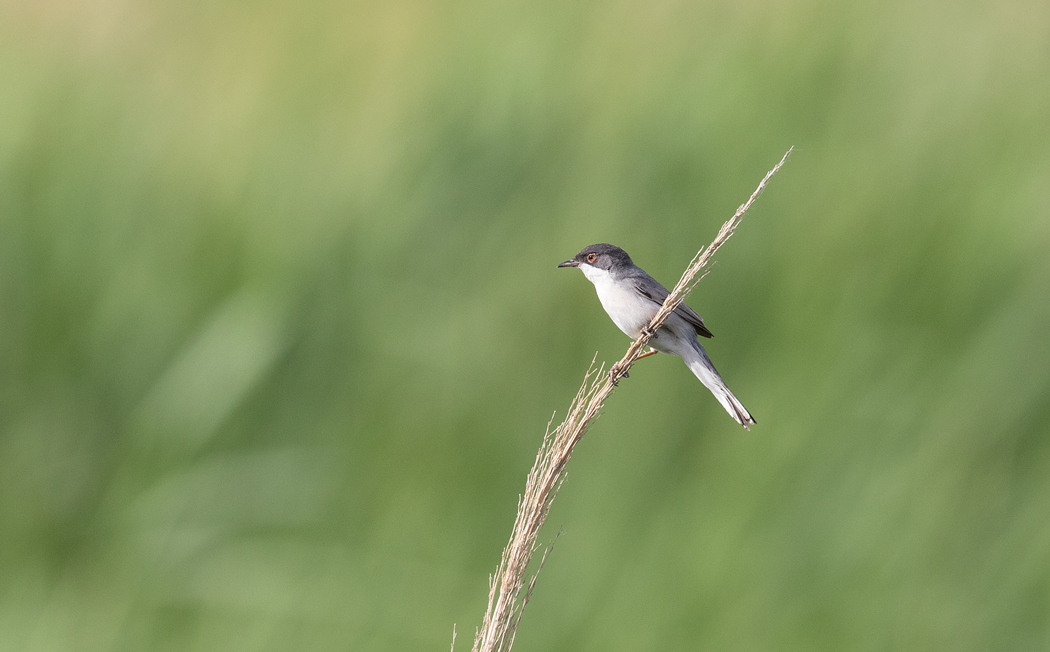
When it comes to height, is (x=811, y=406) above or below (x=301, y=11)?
below

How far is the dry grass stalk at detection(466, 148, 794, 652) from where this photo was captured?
158 centimetres

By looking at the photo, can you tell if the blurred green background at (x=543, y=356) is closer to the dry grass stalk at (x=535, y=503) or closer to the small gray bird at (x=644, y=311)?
the small gray bird at (x=644, y=311)

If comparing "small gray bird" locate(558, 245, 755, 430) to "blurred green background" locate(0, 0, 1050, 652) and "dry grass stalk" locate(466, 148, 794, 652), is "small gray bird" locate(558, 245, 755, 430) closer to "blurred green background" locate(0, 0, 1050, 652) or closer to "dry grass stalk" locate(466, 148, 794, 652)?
"blurred green background" locate(0, 0, 1050, 652)

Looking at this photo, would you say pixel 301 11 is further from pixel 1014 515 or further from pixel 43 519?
pixel 1014 515

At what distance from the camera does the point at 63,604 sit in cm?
332

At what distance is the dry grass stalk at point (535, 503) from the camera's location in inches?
62.2

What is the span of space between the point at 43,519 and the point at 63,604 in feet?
1.14

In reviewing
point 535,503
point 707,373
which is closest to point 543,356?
point 707,373

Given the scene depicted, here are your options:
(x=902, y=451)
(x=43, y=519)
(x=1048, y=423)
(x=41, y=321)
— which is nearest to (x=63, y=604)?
(x=43, y=519)

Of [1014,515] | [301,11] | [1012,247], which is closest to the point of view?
[1014,515]

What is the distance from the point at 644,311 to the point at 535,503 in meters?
1.35

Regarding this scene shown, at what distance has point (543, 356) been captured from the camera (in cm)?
370

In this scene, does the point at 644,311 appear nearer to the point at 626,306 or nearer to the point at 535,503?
the point at 626,306

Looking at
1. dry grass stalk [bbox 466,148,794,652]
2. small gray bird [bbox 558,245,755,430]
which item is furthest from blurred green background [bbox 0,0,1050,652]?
dry grass stalk [bbox 466,148,794,652]
